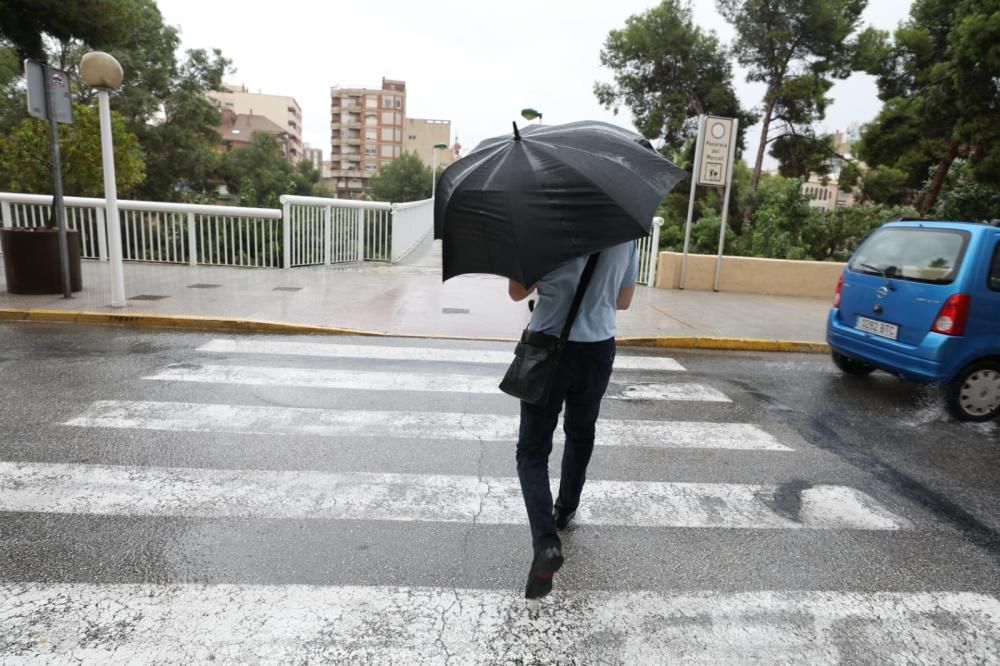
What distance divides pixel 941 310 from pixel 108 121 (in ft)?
29.1

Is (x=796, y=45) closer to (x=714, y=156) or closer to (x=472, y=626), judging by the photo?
(x=714, y=156)

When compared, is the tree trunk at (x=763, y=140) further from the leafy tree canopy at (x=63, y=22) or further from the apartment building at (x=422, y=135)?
the apartment building at (x=422, y=135)

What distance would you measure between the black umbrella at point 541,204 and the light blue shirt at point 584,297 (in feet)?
0.87

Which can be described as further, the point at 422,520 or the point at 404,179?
the point at 404,179

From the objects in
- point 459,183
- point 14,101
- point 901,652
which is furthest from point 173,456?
point 14,101

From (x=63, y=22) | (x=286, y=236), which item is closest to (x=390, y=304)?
(x=286, y=236)

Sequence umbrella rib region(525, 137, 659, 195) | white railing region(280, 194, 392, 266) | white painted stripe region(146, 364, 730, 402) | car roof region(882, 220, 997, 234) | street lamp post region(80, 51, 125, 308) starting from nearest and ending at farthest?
umbrella rib region(525, 137, 659, 195) → car roof region(882, 220, 997, 234) → white painted stripe region(146, 364, 730, 402) → street lamp post region(80, 51, 125, 308) → white railing region(280, 194, 392, 266)

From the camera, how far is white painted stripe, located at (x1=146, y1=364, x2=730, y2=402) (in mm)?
5629

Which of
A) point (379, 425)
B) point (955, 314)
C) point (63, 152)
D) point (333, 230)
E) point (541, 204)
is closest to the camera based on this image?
point (541, 204)

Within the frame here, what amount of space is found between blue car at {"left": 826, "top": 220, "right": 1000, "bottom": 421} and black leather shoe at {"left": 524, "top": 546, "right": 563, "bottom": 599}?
4.36m

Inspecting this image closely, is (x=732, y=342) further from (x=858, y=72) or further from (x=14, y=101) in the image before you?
(x=14, y=101)

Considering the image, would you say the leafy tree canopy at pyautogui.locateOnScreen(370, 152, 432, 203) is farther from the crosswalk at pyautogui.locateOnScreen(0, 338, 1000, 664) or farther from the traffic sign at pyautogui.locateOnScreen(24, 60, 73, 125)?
the crosswalk at pyautogui.locateOnScreen(0, 338, 1000, 664)

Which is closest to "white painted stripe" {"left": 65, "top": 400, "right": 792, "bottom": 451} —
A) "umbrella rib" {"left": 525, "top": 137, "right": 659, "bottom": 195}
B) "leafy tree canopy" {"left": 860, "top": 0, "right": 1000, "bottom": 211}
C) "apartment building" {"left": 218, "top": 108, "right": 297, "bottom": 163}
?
"umbrella rib" {"left": 525, "top": 137, "right": 659, "bottom": 195}

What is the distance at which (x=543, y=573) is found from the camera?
2547 mm
